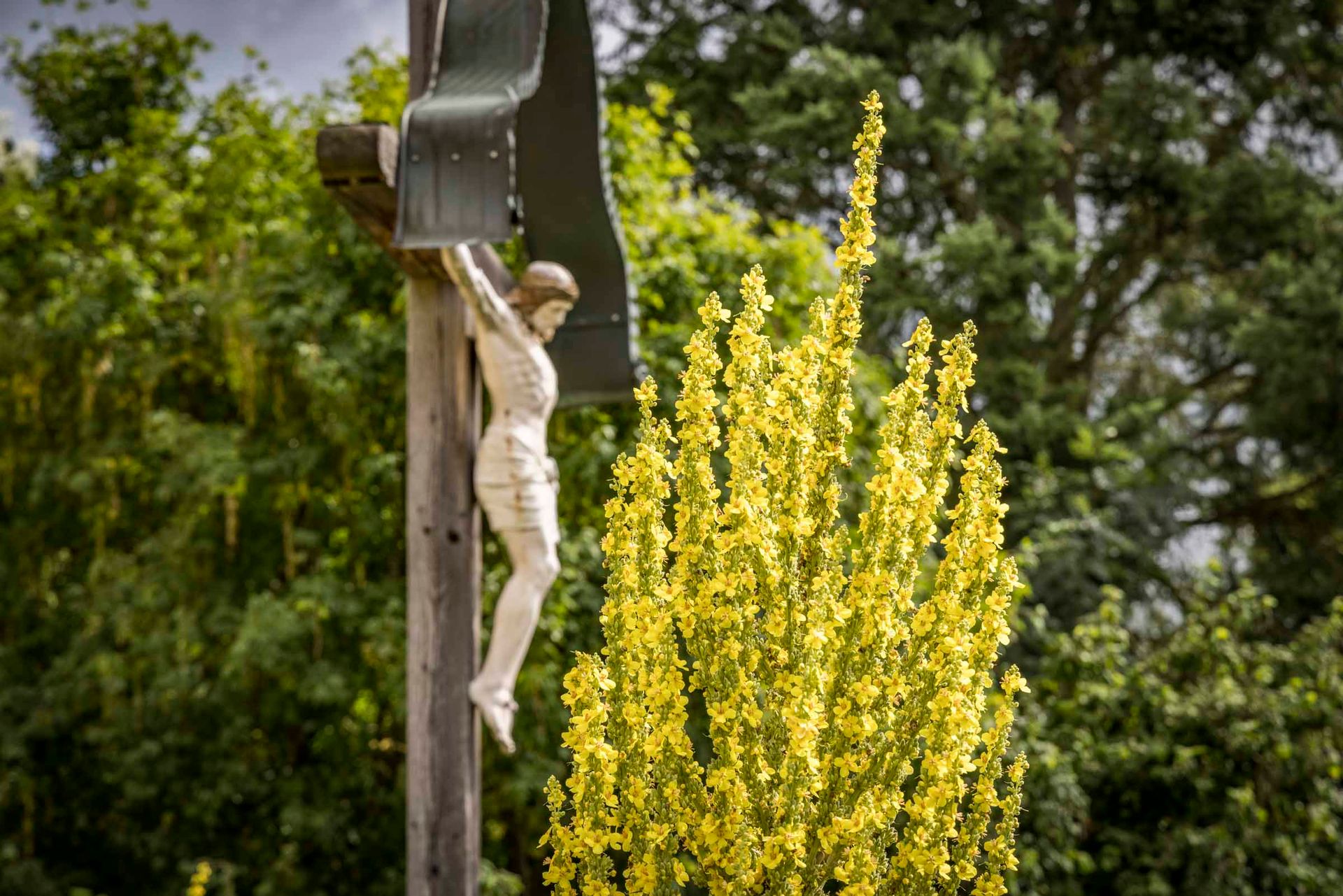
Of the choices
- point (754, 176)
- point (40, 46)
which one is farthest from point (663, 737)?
point (40, 46)

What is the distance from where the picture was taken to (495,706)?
3.01 m

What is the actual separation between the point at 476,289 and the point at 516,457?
0.41 meters

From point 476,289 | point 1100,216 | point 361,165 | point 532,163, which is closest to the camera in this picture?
point 361,165

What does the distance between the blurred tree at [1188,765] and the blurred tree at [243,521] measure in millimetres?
1822

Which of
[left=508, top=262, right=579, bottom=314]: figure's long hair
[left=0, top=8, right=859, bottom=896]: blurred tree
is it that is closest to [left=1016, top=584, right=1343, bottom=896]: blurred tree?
[left=0, top=8, right=859, bottom=896]: blurred tree

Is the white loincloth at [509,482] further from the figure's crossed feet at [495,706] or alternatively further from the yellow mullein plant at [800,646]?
the yellow mullein plant at [800,646]

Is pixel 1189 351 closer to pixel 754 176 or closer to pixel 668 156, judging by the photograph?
pixel 754 176

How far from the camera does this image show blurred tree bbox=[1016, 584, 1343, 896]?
565cm

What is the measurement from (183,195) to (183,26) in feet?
7.58

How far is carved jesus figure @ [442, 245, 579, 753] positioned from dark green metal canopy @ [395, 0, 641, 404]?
32 centimetres

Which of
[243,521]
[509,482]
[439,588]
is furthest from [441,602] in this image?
[243,521]

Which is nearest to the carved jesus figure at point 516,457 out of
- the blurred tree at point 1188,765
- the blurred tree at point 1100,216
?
the blurred tree at point 1188,765

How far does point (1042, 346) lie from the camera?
335 inches

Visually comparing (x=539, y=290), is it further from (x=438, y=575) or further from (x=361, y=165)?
(x=438, y=575)
